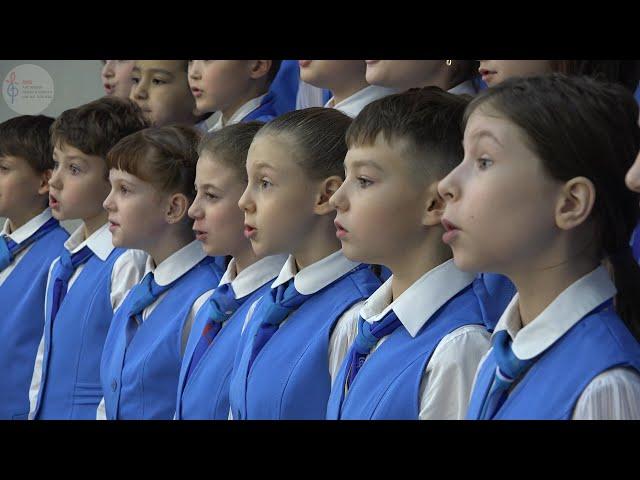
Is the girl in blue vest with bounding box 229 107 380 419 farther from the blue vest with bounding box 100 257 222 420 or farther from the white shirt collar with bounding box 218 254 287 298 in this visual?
the blue vest with bounding box 100 257 222 420

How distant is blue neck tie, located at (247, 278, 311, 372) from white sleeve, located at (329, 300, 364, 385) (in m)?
0.10

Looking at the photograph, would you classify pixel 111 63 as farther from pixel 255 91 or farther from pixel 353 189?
pixel 353 189

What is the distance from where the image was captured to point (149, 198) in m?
2.29

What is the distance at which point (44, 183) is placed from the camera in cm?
297

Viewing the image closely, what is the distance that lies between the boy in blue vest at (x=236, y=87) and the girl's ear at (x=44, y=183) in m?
0.54

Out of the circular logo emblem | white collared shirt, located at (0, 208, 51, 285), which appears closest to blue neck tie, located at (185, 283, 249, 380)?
white collared shirt, located at (0, 208, 51, 285)

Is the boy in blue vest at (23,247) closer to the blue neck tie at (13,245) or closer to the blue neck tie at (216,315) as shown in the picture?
the blue neck tie at (13,245)

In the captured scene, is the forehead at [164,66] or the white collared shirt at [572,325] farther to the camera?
the forehead at [164,66]

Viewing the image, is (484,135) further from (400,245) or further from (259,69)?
(259,69)

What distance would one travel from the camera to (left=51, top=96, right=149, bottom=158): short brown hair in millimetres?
2613

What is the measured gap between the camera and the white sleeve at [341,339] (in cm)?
168

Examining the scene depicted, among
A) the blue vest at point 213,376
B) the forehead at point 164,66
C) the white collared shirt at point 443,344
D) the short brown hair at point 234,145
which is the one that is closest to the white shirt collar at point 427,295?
the white collared shirt at point 443,344

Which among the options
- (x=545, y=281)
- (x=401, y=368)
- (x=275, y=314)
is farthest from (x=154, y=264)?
(x=545, y=281)
